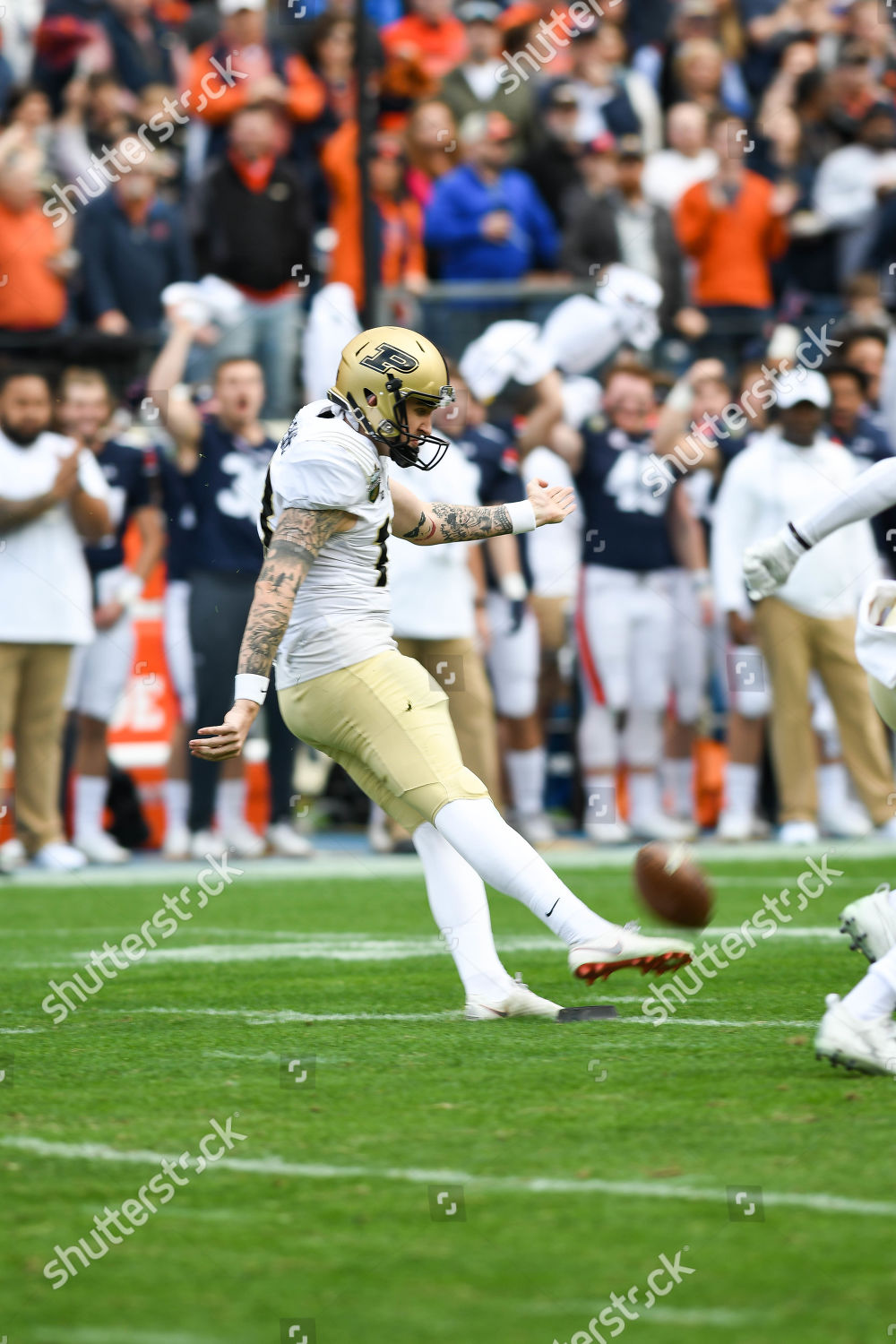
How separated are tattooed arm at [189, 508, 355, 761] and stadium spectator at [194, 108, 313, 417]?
6919mm

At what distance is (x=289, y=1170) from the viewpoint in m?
4.04

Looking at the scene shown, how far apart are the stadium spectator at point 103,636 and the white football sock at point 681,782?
3204 millimetres

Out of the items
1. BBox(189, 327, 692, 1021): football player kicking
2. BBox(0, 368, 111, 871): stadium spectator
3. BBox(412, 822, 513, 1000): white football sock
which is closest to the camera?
BBox(189, 327, 692, 1021): football player kicking

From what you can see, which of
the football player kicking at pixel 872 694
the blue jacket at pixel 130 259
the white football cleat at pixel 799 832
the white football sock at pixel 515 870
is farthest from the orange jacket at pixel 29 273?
the football player kicking at pixel 872 694

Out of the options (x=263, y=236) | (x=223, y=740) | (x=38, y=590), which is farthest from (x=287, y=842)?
(x=223, y=740)

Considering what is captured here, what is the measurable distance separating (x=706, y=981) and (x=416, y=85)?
29.7ft

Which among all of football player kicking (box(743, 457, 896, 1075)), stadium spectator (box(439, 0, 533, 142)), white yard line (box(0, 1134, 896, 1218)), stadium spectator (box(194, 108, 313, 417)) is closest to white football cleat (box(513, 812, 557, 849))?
stadium spectator (box(194, 108, 313, 417))

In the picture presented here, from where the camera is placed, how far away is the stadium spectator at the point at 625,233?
13.6 m

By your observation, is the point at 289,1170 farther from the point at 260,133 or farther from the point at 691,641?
the point at 260,133

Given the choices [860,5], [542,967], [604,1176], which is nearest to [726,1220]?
[604,1176]

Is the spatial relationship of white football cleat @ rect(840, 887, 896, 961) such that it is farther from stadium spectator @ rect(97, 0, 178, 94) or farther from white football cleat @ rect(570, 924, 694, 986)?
stadium spectator @ rect(97, 0, 178, 94)

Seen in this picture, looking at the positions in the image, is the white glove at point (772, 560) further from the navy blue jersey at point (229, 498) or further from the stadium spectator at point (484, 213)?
the stadium spectator at point (484, 213)

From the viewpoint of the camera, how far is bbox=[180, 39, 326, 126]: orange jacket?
13188 mm

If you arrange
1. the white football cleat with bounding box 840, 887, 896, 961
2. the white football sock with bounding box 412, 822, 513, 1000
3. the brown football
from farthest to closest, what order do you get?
the brown football
the white football sock with bounding box 412, 822, 513, 1000
the white football cleat with bounding box 840, 887, 896, 961
